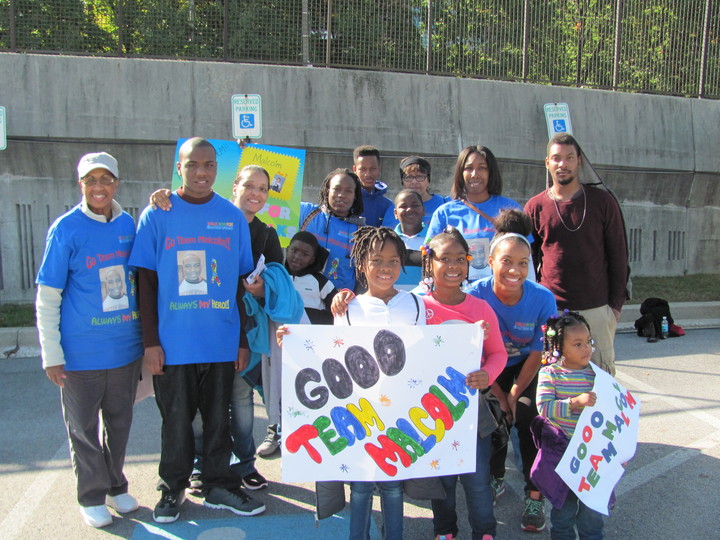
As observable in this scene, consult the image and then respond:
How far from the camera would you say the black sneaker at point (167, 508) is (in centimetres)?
359

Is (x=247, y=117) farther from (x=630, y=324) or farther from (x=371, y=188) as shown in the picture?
(x=630, y=324)

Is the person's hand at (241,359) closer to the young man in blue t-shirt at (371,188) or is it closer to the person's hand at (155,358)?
the person's hand at (155,358)

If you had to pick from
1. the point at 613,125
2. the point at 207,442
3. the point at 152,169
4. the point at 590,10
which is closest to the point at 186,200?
the point at 207,442

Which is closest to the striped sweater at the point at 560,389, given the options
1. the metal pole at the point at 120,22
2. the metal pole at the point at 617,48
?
the metal pole at the point at 120,22

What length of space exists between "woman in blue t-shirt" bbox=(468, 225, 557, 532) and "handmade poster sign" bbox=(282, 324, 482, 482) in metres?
0.55

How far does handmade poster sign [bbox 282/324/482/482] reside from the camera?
3070 mm

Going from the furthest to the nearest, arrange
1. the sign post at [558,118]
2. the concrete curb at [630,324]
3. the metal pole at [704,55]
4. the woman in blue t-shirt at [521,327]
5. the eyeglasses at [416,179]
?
1. the metal pole at [704,55]
2. the sign post at [558,118]
3. the concrete curb at [630,324]
4. the eyeglasses at [416,179]
5. the woman in blue t-shirt at [521,327]

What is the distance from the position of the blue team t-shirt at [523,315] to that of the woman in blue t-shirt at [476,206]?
21.5 inches

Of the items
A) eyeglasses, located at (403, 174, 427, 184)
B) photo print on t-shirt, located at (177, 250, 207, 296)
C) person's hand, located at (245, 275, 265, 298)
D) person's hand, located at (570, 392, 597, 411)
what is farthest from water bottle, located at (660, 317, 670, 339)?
photo print on t-shirt, located at (177, 250, 207, 296)

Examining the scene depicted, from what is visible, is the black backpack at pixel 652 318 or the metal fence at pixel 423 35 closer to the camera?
the black backpack at pixel 652 318

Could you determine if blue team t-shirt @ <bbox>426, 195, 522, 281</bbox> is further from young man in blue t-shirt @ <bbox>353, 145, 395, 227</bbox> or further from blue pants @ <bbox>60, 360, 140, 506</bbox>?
blue pants @ <bbox>60, 360, 140, 506</bbox>

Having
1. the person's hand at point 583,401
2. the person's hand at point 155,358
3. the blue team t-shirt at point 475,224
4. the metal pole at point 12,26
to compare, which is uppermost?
the metal pole at point 12,26

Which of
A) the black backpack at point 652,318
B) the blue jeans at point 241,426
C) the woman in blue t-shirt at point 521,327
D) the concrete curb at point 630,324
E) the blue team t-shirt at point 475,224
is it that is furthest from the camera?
the black backpack at point 652,318

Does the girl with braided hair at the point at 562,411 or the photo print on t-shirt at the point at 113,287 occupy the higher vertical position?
the photo print on t-shirt at the point at 113,287
